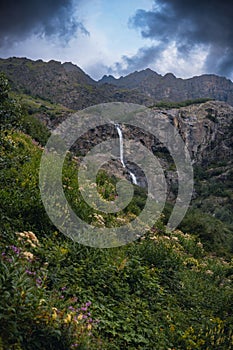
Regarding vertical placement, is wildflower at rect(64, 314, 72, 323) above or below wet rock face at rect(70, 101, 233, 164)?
below

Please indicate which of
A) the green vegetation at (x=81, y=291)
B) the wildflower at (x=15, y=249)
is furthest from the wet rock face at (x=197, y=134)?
the wildflower at (x=15, y=249)

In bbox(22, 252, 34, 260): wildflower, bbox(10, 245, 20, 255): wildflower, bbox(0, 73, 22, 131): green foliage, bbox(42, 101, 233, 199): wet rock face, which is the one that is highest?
bbox(42, 101, 233, 199): wet rock face

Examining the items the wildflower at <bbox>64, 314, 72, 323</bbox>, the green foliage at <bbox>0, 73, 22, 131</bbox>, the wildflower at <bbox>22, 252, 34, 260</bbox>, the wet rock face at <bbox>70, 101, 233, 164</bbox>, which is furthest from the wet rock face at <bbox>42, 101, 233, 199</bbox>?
the wildflower at <bbox>64, 314, 72, 323</bbox>

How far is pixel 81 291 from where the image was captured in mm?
5148

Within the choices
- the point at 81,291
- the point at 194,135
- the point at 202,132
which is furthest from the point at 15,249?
the point at 202,132

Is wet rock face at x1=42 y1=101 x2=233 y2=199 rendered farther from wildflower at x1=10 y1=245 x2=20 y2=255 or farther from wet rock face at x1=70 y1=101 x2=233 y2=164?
wildflower at x1=10 y1=245 x2=20 y2=255

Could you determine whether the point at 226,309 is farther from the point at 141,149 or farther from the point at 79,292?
the point at 141,149

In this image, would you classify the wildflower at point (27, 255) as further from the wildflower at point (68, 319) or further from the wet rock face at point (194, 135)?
the wet rock face at point (194, 135)

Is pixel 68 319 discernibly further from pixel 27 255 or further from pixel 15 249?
pixel 15 249

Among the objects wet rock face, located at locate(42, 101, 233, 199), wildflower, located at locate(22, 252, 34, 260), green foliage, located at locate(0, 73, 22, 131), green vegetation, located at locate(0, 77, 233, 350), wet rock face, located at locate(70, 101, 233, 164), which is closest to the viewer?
green vegetation, located at locate(0, 77, 233, 350)

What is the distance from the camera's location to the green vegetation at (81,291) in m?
3.73

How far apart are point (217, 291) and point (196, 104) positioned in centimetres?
11114

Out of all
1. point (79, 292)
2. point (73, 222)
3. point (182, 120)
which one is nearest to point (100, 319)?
point (79, 292)

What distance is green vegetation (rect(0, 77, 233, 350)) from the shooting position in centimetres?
373
